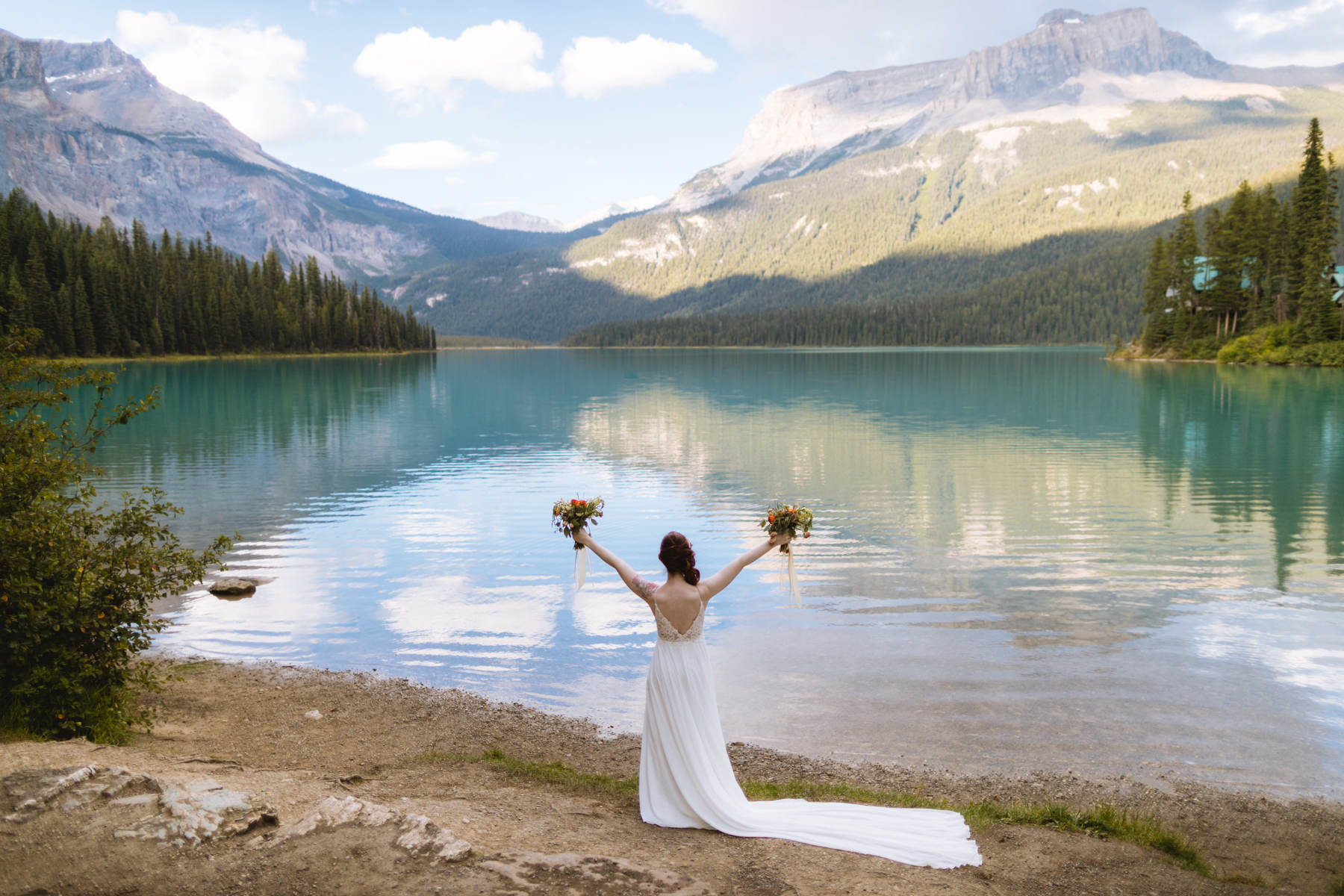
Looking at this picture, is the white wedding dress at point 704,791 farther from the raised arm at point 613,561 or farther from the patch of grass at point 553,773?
the patch of grass at point 553,773

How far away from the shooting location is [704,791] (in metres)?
8.12

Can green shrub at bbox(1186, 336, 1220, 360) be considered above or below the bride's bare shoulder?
above

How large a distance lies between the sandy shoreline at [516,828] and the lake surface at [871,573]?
1.05 m

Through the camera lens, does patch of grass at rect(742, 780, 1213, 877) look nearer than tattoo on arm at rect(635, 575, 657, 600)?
A: Yes

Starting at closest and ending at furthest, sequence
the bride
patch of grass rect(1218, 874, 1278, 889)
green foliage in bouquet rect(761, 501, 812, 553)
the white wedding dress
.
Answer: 1. patch of grass rect(1218, 874, 1278, 889)
2. the white wedding dress
3. the bride
4. green foliage in bouquet rect(761, 501, 812, 553)

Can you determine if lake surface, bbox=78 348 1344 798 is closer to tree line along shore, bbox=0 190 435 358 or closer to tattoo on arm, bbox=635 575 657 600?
tattoo on arm, bbox=635 575 657 600

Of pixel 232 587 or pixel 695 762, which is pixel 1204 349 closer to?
pixel 232 587

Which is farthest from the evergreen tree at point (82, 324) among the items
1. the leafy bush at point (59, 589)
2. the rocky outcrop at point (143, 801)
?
the rocky outcrop at point (143, 801)

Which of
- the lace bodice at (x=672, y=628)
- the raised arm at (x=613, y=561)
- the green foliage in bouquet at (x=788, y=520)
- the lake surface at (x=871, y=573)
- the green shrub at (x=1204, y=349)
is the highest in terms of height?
the green shrub at (x=1204, y=349)

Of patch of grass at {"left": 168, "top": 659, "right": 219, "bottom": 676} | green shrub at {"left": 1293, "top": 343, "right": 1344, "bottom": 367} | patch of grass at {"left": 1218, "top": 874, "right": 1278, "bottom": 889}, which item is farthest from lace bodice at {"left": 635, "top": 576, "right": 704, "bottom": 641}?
green shrub at {"left": 1293, "top": 343, "right": 1344, "bottom": 367}

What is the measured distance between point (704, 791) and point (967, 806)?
3131 mm

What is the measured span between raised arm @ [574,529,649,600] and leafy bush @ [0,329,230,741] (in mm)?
5104

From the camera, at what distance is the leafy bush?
944 centimetres

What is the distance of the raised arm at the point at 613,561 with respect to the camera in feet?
28.3
